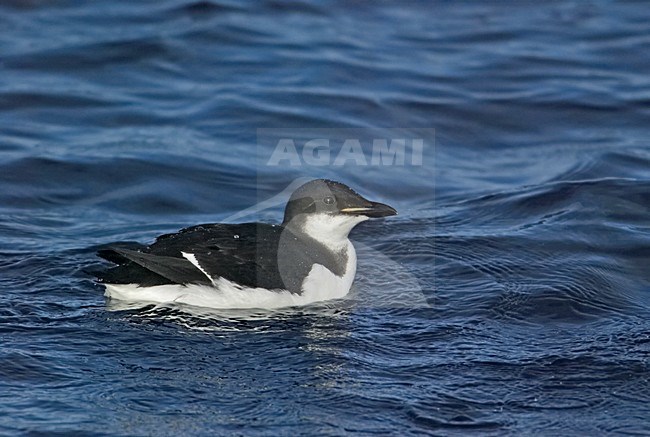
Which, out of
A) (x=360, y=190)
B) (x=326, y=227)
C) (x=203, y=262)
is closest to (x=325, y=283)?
(x=326, y=227)

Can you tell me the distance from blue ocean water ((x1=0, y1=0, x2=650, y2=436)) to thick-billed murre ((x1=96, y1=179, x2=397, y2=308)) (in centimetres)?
13

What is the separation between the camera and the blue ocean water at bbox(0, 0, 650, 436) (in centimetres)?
615

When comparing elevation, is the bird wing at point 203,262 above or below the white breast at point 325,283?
above

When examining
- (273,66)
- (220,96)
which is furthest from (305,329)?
(273,66)

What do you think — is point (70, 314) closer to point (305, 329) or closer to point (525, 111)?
point (305, 329)

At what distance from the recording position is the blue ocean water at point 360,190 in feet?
20.2

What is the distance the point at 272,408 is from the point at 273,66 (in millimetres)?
8212

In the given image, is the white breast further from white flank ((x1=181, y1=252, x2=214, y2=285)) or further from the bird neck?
white flank ((x1=181, y1=252, x2=214, y2=285))

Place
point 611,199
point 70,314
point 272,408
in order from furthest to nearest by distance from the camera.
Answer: point 611,199
point 70,314
point 272,408

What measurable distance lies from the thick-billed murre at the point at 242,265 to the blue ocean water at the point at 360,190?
0.13 m

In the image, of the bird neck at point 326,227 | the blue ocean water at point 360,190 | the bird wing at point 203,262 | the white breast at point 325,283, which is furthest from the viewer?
the bird neck at point 326,227

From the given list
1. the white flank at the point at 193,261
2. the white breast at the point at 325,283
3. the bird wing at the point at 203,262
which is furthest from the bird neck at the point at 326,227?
the white flank at the point at 193,261

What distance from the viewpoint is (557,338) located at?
7.04m

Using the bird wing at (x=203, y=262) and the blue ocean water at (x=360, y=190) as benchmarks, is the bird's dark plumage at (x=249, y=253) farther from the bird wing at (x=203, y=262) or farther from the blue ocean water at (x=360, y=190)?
the blue ocean water at (x=360, y=190)
